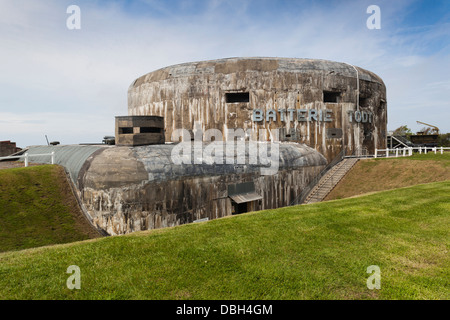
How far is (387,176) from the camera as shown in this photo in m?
21.2

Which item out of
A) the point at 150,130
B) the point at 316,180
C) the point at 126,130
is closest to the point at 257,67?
the point at 316,180

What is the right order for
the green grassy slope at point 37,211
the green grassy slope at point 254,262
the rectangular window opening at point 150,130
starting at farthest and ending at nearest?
the rectangular window opening at point 150,130, the green grassy slope at point 37,211, the green grassy slope at point 254,262

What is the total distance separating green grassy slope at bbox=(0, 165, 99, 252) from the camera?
1116 cm

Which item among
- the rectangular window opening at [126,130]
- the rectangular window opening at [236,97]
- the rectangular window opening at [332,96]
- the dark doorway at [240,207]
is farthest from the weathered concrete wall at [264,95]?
the dark doorway at [240,207]

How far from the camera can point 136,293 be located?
4293 mm

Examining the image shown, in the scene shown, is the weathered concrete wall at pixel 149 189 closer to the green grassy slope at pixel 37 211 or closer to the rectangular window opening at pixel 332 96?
the green grassy slope at pixel 37 211

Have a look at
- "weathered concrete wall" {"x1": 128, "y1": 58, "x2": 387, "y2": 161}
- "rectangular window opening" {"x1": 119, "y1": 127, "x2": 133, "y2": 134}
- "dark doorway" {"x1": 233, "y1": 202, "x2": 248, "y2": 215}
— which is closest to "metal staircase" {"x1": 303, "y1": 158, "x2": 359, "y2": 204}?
"weathered concrete wall" {"x1": 128, "y1": 58, "x2": 387, "y2": 161}

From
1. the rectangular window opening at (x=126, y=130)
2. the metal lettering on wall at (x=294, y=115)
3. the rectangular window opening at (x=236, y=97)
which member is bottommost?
the rectangular window opening at (x=126, y=130)

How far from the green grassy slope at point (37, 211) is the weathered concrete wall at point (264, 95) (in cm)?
1329

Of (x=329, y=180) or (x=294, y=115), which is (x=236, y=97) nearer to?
(x=294, y=115)

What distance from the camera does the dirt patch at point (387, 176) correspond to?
63.1ft

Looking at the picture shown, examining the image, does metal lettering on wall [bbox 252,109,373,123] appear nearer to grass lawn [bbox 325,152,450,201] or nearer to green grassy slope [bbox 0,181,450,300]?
grass lawn [bbox 325,152,450,201]
